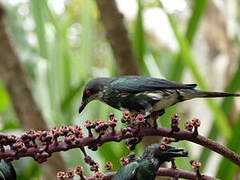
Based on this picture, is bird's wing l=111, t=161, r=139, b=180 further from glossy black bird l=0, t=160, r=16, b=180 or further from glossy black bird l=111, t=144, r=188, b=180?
glossy black bird l=0, t=160, r=16, b=180

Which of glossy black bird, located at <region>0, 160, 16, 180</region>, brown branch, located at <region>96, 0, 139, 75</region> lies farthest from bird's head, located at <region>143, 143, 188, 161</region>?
brown branch, located at <region>96, 0, 139, 75</region>

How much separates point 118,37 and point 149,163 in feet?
3.70

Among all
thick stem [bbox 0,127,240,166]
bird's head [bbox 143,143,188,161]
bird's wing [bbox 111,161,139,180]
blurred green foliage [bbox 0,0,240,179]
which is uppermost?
thick stem [bbox 0,127,240,166]

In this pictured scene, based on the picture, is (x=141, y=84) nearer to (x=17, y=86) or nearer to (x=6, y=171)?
(x=6, y=171)

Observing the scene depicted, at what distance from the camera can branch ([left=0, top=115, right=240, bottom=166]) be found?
0.71 meters

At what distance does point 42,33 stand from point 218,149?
149 centimetres

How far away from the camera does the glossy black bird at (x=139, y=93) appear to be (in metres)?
1.06

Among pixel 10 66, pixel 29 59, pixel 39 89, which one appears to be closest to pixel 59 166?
pixel 10 66

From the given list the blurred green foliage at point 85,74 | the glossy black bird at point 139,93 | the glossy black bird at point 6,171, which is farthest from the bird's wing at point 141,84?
the blurred green foliage at point 85,74

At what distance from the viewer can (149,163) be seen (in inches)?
28.6

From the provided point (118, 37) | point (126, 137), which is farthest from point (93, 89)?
point (118, 37)

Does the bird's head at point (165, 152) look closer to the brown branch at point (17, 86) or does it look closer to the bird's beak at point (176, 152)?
the bird's beak at point (176, 152)

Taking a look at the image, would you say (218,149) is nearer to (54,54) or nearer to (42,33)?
(42,33)

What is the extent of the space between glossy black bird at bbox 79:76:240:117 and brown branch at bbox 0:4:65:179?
0.68 m
